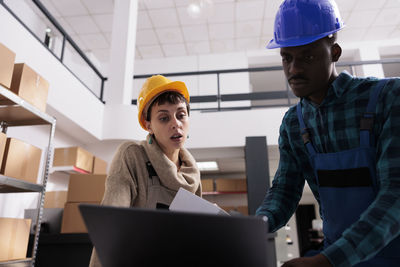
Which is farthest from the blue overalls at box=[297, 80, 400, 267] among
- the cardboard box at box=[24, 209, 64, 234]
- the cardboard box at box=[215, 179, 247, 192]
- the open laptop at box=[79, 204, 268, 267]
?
the cardboard box at box=[215, 179, 247, 192]

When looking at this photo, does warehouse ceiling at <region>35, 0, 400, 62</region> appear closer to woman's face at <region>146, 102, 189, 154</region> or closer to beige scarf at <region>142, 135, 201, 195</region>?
woman's face at <region>146, 102, 189, 154</region>

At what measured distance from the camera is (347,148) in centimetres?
82

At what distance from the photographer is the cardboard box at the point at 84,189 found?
3.35 m

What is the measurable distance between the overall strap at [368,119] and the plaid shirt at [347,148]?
1 centimetres

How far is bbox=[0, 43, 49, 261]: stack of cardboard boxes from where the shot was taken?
208cm

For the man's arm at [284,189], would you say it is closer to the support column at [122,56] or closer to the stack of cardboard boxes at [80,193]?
the stack of cardboard boxes at [80,193]

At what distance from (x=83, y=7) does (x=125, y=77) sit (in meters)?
2.11

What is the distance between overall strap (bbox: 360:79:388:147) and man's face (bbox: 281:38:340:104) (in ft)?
0.44

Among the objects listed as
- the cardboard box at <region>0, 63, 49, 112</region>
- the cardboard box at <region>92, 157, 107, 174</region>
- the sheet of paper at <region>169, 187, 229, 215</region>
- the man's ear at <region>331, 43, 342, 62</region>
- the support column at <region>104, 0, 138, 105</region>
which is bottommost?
the sheet of paper at <region>169, 187, 229, 215</region>

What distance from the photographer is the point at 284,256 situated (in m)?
6.62

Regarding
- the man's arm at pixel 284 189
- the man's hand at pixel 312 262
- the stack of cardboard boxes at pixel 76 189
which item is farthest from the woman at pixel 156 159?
the stack of cardboard boxes at pixel 76 189

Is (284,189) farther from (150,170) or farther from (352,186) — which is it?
(150,170)

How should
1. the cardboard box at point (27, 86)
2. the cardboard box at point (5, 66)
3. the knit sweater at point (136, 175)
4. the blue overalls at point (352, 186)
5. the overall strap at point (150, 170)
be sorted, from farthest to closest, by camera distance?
the cardboard box at point (27, 86) < the cardboard box at point (5, 66) < the overall strap at point (150, 170) < the knit sweater at point (136, 175) < the blue overalls at point (352, 186)

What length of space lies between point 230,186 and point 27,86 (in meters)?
5.44
